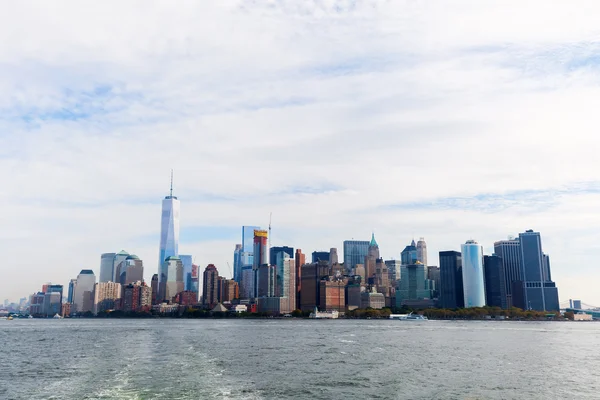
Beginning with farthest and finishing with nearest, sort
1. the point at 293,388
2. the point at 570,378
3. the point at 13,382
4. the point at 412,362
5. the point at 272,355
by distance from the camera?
the point at 272,355 → the point at 412,362 → the point at 570,378 → the point at 13,382 → the point at 293,388

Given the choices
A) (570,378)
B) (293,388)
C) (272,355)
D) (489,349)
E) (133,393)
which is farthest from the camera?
(489,349)

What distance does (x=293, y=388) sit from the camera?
5622cm

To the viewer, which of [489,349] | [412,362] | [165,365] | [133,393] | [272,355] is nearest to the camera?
[133,393]

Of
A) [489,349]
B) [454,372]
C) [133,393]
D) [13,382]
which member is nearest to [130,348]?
[13,382]

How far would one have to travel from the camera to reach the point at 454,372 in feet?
226

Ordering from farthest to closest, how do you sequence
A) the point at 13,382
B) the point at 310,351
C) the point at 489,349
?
the point at 489,349, the point at 310,351, the point at 13,382

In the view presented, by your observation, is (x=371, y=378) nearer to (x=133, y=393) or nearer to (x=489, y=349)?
(x=133, y=393)

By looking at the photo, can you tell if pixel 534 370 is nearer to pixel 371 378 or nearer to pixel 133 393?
pixel 371 378

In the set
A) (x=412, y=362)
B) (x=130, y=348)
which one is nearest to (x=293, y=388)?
(x=412, y=362)

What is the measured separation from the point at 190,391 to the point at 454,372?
33795 millimetres

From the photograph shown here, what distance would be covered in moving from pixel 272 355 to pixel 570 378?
142 feet

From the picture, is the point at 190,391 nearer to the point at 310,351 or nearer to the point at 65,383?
the point at 65,383

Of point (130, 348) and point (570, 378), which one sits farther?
point (130, 348)

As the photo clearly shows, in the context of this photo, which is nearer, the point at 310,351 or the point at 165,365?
the point at 165,365
